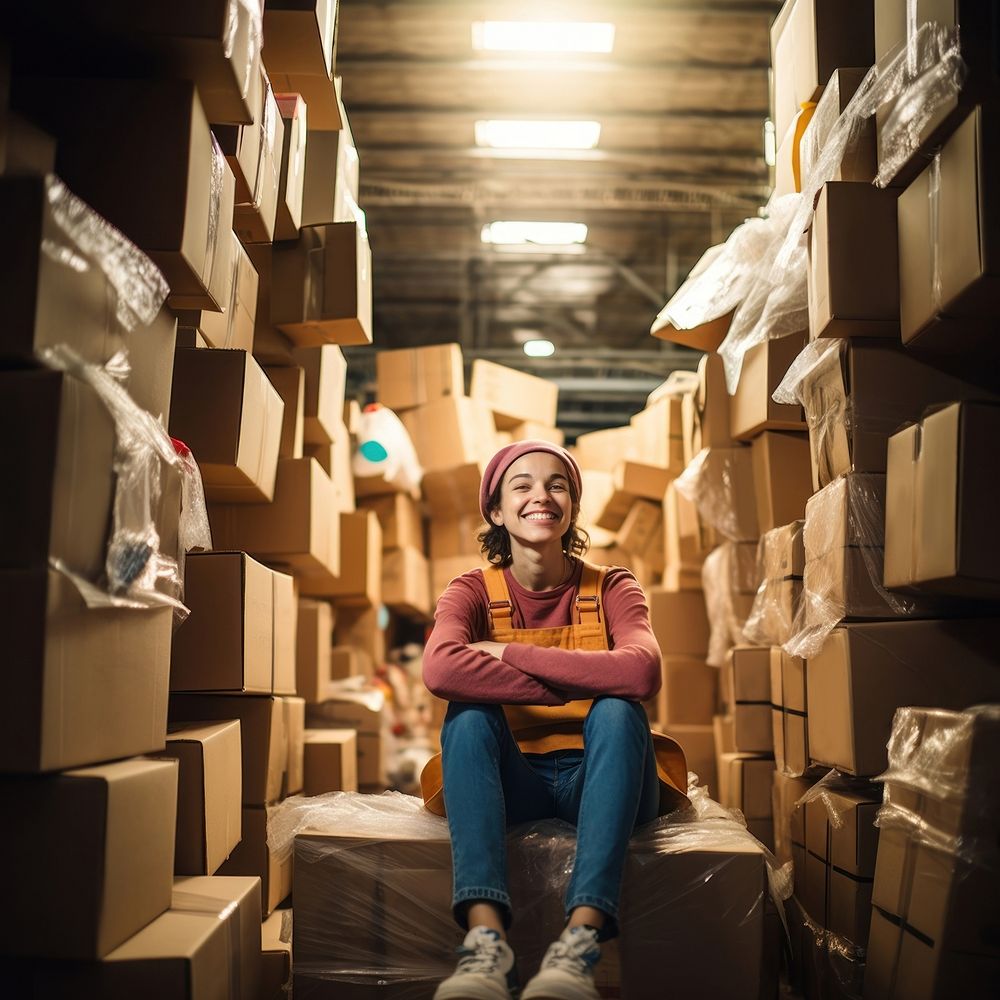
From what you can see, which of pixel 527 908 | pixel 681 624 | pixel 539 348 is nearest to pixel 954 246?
pixel 527 908

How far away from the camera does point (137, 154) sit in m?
1.52

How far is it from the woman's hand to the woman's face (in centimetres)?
26

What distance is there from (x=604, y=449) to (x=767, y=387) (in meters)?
2.90

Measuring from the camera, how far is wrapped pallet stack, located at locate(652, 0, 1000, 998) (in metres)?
1.51

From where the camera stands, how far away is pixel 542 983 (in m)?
1.29

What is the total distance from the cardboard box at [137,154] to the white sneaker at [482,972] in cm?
108

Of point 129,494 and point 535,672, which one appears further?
point 535,672

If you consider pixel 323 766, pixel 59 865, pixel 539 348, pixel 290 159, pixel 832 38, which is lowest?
pixel 323 766

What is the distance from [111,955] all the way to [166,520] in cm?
63

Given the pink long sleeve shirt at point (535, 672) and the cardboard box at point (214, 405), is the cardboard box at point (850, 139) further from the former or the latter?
the cardboard box at point (214, 405)

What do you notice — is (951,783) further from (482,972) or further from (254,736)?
(254,736)

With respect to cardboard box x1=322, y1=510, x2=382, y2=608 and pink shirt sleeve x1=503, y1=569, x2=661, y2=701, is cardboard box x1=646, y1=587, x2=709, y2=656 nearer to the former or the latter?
cardboard box x1=322, y1=510, x2=382, y2=608

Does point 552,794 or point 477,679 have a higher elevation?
point 477,679

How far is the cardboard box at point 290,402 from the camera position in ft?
8.95
